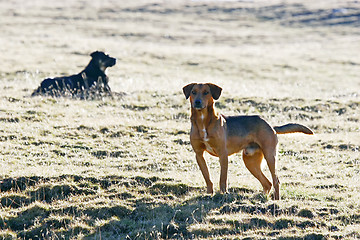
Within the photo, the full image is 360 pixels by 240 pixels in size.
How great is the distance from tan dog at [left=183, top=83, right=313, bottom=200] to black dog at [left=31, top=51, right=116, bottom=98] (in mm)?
10087

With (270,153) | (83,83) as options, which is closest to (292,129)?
(270,153)

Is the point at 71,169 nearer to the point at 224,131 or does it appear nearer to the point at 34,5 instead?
the point at 224,131

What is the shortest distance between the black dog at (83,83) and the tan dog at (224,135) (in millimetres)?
10087

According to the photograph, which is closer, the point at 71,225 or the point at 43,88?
the point at 71,225

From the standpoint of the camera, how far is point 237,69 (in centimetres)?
3322

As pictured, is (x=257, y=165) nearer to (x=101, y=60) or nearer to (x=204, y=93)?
(x=204, y=93)

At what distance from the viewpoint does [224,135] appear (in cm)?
936

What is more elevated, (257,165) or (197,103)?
(197,103)

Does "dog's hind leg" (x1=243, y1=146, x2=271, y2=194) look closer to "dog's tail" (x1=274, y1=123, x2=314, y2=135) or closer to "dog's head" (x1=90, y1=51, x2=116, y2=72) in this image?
"dog's tail" (x1=274, y1=123, x2=314, y2=135)

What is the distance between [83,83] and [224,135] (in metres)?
11.9

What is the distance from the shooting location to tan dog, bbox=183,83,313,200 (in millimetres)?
9180

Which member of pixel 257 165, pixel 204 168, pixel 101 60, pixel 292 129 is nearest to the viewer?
pixel 204 168

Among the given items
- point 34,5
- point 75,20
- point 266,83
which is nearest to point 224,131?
point 266,83

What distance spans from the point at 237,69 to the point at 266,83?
5.14 meters
